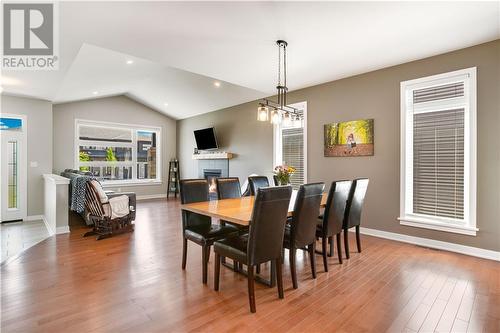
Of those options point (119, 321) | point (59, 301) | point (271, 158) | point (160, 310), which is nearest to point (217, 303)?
point (160, 310)

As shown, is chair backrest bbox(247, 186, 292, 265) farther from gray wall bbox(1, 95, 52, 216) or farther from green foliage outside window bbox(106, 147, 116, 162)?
green foliage outside window bbox(106, 147, 116, 162)

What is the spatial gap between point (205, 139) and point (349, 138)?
4590mm

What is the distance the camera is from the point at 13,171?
5297 millimetres

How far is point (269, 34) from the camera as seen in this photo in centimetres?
302

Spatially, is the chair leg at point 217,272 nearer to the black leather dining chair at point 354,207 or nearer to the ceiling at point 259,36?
the black leather dining chair at point 354,207

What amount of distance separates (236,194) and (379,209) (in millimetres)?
2424

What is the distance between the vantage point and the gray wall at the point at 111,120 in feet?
22.8

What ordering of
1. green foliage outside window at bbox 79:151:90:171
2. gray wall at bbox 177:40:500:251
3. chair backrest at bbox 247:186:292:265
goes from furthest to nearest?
green foliage outside window at bbox 79:151:90:171 < gray wall at bbox 177:40:500:251 < chair backrest at bbox 247:186:292:265

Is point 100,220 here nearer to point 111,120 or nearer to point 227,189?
point 227,189

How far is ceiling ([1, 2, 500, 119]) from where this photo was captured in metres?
2.52

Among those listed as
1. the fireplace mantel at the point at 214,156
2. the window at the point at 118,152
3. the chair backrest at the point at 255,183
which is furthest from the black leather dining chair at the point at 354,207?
the window at the point at 118,152

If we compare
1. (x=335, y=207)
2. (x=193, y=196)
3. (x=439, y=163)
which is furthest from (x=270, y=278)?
(x=439, y=163)

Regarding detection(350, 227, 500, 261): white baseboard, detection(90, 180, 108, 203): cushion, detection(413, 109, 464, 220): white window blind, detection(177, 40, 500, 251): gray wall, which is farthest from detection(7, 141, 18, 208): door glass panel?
detection(413, 109, 464, 220): white window blind

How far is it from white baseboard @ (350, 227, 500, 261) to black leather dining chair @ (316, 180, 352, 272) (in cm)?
153
